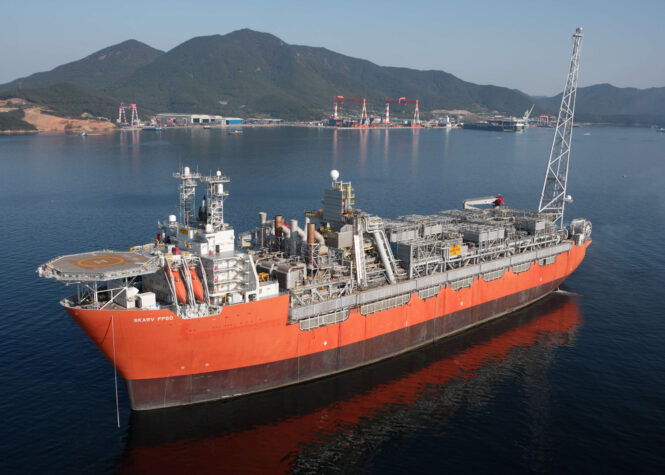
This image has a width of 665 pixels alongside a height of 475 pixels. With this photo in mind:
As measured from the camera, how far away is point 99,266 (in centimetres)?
2812

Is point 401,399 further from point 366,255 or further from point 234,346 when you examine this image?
point 366,255

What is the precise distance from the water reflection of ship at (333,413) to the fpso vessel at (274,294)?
1.20 meters

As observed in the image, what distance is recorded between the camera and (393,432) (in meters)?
28.6

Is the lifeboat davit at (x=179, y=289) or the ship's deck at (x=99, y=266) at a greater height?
the ship's deck at (x=99, y=266)

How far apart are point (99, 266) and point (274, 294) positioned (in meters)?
10.0

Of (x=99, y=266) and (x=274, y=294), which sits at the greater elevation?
(x=99, y=266)

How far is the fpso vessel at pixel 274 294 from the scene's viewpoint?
27.9 metres

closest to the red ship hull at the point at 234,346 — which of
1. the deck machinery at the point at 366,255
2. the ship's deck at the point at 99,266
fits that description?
the deck machinery at the point at 366,255

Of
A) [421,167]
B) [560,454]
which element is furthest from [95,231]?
[421,167]

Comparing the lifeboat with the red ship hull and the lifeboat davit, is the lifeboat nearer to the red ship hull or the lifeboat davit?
the lifeboat davit

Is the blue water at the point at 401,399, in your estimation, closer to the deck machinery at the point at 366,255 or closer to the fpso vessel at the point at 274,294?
the fpso vessel at the point at 274,294

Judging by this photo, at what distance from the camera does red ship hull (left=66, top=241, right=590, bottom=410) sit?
27.2m

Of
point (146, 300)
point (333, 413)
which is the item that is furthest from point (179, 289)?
point (333, 413)

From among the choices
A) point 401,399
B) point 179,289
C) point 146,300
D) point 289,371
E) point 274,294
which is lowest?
point 401,399
